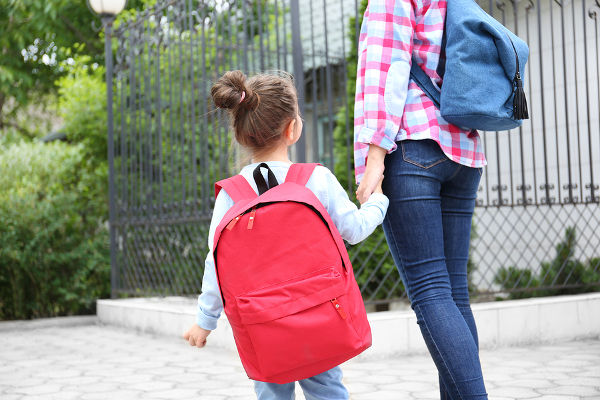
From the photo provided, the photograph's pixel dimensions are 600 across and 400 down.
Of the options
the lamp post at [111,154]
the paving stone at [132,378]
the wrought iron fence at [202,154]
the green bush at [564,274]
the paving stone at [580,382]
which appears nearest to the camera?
the paving stone at [580,382]

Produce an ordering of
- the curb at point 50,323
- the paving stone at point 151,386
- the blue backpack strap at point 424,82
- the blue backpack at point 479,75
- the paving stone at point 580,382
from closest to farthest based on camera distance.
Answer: the blue backpack at point 479,75 → the blue backpack strap at point 424,82 → the paving stone at point 580,382 → the paving stone at point 151,386 → the curb at point 50,323

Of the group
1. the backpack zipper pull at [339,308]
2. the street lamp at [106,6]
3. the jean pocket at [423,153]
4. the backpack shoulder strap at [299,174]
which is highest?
the street lamp at [106,6]

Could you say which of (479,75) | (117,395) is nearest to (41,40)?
(117,395)

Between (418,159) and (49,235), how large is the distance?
19.1ft

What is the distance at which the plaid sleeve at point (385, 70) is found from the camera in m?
2.19

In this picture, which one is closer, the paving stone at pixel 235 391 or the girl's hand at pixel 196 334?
the girl's hand at pixel 196 334

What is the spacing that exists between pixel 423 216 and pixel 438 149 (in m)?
0.21

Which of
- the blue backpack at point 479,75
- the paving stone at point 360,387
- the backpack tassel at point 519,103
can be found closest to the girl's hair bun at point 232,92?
the blue backpack at point 479,75

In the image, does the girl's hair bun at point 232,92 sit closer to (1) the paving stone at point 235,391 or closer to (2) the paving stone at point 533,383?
(1) the paving stone at point 235,391

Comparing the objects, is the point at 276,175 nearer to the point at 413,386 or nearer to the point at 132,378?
the point at 413,386

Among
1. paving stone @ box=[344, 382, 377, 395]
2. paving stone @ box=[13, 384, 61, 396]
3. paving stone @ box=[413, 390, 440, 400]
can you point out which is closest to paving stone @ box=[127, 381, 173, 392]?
paving stone @ box=[13, 384, 61, 396]

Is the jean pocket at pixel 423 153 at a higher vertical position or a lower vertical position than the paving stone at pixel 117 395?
higher

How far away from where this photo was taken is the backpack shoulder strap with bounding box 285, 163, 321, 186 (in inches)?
80.8

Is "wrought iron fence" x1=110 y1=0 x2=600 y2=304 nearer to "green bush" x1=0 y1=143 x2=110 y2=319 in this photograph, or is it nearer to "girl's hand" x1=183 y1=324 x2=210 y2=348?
"green bush" x1=0 y1=143 x2=110 y2=319
